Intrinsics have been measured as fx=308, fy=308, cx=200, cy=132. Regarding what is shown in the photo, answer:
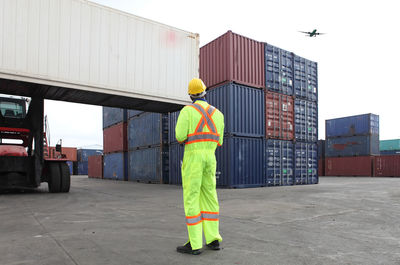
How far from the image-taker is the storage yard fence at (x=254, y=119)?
12.8 meters

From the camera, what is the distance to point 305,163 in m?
15.4

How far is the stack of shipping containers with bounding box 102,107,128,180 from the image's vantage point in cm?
2162

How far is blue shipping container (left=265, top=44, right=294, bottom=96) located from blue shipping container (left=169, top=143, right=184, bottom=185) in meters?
5.25

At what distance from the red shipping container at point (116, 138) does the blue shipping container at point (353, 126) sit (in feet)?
60.6

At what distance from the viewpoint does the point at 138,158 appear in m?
19.3

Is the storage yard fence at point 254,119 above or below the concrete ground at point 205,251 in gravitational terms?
above

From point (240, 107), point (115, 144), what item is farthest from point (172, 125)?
point (115, 144)

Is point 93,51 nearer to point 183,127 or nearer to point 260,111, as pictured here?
point 183,127

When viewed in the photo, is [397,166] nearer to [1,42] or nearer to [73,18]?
[73,18]

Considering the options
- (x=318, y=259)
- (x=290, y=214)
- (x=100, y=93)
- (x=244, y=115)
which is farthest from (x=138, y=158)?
(x=318, y=259)

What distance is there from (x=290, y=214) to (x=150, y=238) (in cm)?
302

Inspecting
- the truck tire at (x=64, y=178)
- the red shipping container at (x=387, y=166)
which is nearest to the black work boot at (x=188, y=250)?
the truck tire at (x=64, y=178)

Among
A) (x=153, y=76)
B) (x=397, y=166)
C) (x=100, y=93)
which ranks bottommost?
(x=397, y=166)

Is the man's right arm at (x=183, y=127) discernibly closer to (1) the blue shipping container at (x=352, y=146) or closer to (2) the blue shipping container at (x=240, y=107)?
(2) the blue shipping container at (x=240, y=107)
